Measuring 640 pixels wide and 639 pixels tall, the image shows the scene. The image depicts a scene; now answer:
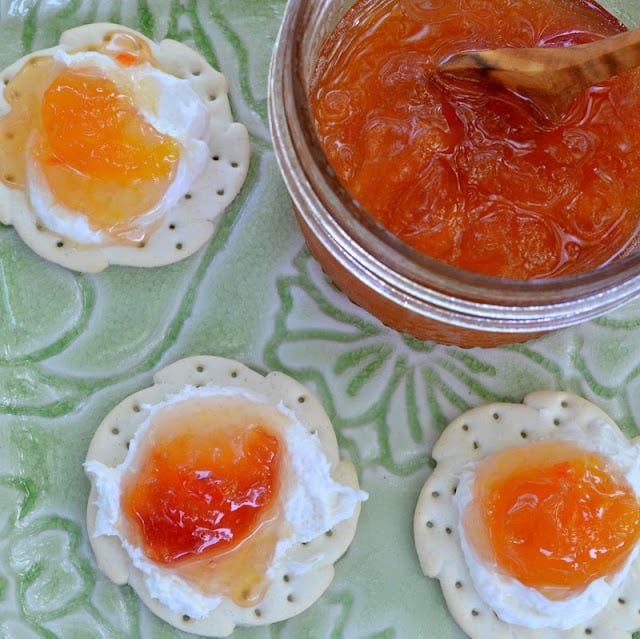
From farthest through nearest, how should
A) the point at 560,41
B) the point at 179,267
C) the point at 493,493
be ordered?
the point at 179,267, the point at 493,493, the point at 560,41

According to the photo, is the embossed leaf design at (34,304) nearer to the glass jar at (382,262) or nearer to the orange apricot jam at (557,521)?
the glass jar at (382,262)

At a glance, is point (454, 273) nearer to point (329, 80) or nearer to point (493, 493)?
point (329, 80)

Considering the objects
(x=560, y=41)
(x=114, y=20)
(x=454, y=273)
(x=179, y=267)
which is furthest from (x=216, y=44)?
(x=454, y=273)

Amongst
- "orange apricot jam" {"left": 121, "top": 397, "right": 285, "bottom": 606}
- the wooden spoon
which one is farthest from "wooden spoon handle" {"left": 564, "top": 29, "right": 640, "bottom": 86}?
"orange apricot jam" {"left": 121, "top": 397, "right": 285, "bottom": 606}

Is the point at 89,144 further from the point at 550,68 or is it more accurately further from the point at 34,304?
the point at 550,68

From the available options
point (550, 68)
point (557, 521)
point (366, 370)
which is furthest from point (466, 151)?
point (557, 521)

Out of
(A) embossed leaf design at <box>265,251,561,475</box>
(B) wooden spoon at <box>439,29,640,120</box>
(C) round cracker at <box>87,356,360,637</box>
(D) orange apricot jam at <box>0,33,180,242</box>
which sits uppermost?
(B) wooden spoon at <box>439,29,640,120</box>

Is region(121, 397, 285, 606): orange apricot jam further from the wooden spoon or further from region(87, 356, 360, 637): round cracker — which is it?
the wooden spoon
